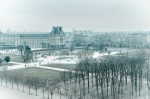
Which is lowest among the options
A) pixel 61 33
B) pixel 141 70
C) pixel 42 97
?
pixel 42 97

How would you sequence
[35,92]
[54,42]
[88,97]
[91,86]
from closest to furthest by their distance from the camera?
[88,97], [35,92], [91,86], [54,42]

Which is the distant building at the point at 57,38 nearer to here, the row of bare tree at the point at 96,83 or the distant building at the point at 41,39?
the distant building at the point at 41,39

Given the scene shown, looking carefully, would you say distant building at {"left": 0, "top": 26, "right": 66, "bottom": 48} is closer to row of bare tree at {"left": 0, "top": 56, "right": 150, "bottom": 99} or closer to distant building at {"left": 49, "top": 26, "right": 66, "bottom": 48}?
distant building at {"left": 49, "top": 26, "right": 66, "bottom": 48}

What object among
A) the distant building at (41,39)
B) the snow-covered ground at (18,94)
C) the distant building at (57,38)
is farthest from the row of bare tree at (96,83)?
the distant building at (41,39)

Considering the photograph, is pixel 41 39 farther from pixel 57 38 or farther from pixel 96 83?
pixel 96 83

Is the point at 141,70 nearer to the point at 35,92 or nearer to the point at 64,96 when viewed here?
the point at 64,96

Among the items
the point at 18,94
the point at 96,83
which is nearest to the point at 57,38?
the point at 96,83

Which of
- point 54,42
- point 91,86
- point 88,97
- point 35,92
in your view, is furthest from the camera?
point 54,42

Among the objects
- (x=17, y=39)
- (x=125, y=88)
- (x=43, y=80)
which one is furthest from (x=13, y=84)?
(x=17, y=39)

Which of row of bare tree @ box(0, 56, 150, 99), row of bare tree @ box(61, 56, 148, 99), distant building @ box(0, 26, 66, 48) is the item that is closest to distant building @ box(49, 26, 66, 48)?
distant building @ box(0, 26, 66, 48)

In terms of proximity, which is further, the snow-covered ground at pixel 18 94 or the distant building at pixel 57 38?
the distant building at pixel 57 38

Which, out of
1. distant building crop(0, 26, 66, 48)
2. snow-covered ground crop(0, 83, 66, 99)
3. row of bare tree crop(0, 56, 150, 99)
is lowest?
snow-covered ground crop(0, 83, 66, 99)
